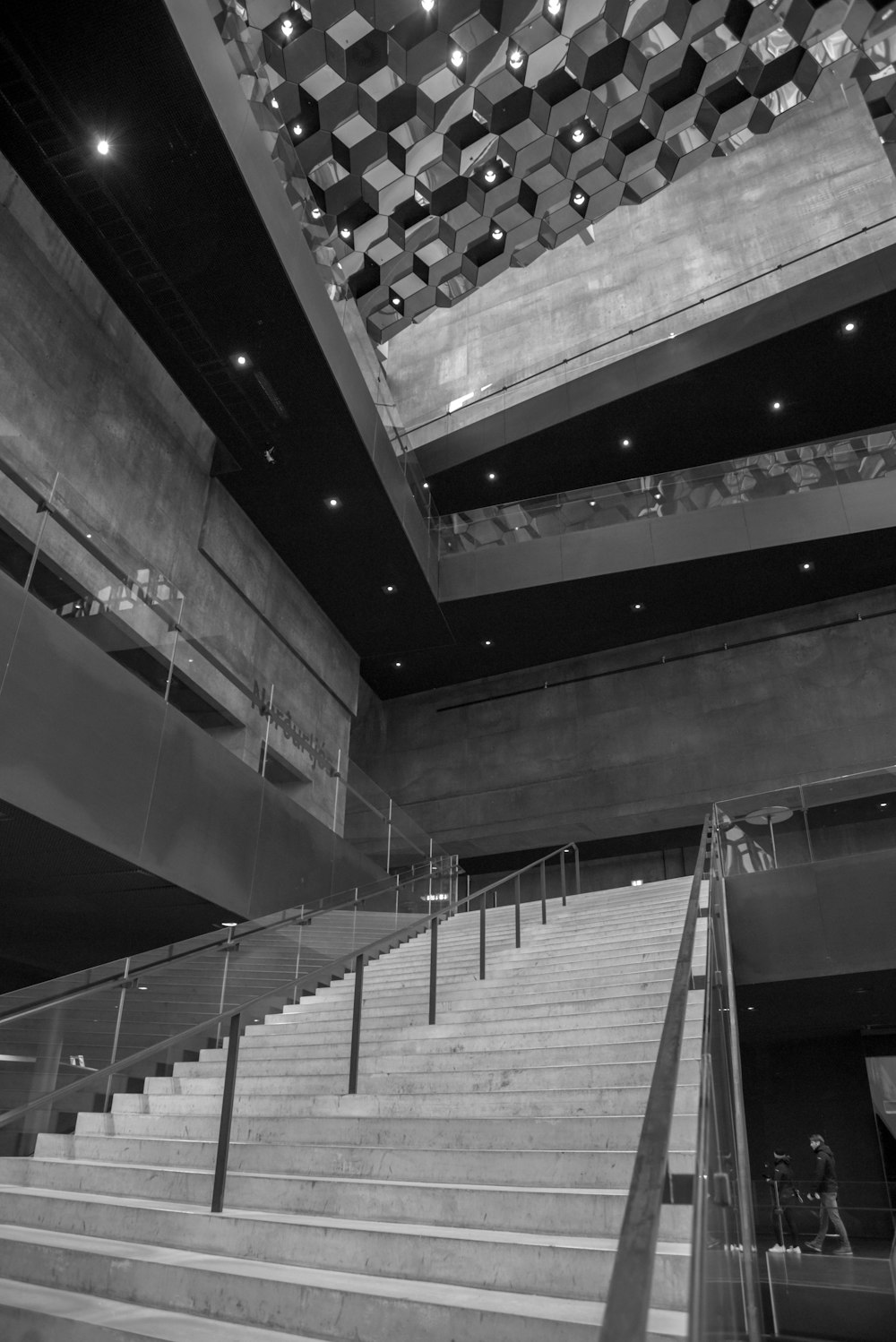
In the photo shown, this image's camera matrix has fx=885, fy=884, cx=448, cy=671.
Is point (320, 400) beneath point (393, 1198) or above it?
above

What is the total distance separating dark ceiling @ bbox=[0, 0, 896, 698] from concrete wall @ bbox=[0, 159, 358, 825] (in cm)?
46

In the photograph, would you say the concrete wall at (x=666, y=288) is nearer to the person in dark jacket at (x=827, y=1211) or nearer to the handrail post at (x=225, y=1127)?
the person in dark jacket at (x=827, y=1211)

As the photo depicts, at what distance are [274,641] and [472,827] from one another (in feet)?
18.9

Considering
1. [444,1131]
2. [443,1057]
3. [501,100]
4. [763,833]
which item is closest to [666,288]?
[501,100]

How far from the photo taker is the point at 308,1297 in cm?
270

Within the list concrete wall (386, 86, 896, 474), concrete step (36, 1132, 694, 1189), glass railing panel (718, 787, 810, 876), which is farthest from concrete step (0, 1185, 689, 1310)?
concrete wall (386, 86, 896, 474)

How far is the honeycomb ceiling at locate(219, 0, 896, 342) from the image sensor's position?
10297 mm

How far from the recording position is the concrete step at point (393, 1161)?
3504 millimetres

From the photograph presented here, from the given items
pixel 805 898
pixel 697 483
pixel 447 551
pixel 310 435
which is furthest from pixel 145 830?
pixel 697 483

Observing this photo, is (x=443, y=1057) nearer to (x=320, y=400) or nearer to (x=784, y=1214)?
(x=784, y=1214)

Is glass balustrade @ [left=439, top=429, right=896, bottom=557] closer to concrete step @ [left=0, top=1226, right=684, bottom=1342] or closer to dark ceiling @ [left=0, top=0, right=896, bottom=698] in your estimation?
dark ceiling @ [left=0, top=0, right=896, bottom=698]

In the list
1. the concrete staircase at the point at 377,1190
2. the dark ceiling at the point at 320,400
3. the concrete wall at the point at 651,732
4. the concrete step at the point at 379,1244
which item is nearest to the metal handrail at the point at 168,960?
the concrete staircase at the point at 377,1190

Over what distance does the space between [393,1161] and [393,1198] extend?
467mm

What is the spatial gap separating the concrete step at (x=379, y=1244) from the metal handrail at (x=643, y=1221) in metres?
0.85
